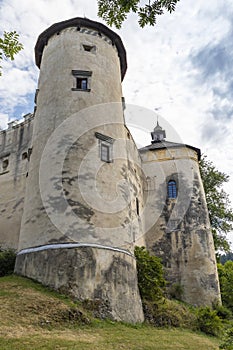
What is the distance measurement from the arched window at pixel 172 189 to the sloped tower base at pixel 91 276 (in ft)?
35.8

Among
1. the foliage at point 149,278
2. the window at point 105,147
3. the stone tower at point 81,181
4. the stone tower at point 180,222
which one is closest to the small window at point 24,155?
the stone tower at point 81,181

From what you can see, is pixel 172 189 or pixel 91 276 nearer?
pixel 91 276

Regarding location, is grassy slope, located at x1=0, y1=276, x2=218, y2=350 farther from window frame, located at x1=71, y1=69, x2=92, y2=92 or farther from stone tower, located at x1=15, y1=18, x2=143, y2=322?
window frame, located at x1=71, y1=69, x2=92, y2=92

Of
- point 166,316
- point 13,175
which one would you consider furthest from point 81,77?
point 166,316

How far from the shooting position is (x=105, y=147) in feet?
49.2

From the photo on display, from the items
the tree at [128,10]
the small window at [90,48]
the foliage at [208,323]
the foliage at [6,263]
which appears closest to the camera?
the tree at [128,10]

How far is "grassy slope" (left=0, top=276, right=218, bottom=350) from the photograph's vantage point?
7500 mm

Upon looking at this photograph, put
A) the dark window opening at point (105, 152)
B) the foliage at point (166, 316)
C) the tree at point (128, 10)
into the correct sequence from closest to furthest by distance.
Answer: the tree at point (128, 10), the foliage at point (166, 316), the dark window opening at point (105, 152)

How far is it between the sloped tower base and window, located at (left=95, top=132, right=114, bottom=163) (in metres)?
4.38

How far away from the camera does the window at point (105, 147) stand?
48.0ft

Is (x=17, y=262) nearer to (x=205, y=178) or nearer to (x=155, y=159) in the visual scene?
(x=155, y=159)

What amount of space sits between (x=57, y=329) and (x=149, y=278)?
5554 mm

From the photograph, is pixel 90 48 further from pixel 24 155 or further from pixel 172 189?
pixel 172 189

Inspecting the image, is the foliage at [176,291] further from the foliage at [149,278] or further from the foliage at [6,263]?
the foliage at [6,263]
